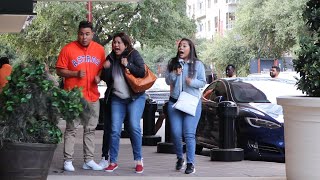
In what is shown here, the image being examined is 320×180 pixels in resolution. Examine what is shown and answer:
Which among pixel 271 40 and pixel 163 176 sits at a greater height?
pixel 271 40

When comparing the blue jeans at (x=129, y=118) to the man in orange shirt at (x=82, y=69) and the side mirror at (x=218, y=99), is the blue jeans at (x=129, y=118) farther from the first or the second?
the side mirror at (x=218, y=99)

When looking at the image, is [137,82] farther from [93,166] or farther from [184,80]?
[93,166]

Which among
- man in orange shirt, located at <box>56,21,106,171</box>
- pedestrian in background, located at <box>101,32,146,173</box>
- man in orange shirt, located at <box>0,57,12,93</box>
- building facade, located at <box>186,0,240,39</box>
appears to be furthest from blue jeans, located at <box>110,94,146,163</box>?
building facade, located at <box>186,0,240,39</box>

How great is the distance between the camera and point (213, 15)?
3265 inches

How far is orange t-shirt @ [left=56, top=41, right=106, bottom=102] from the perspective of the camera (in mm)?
8250

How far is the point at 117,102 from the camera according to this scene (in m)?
8.19

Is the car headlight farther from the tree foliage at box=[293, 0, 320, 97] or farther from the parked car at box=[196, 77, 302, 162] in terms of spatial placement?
the tree foliage at box=[293, 0, 320, 97]

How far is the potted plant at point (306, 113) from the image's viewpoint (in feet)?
21.3

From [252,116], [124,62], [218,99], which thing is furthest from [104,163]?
[218,99]

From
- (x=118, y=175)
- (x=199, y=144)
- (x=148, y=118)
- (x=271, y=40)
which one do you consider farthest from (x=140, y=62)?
(x=271, y=40)

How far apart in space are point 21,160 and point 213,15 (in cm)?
7806

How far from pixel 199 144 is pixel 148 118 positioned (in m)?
1.58

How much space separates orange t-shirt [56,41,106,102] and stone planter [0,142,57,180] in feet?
7.33

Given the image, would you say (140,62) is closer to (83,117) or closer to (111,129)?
(111,129)
